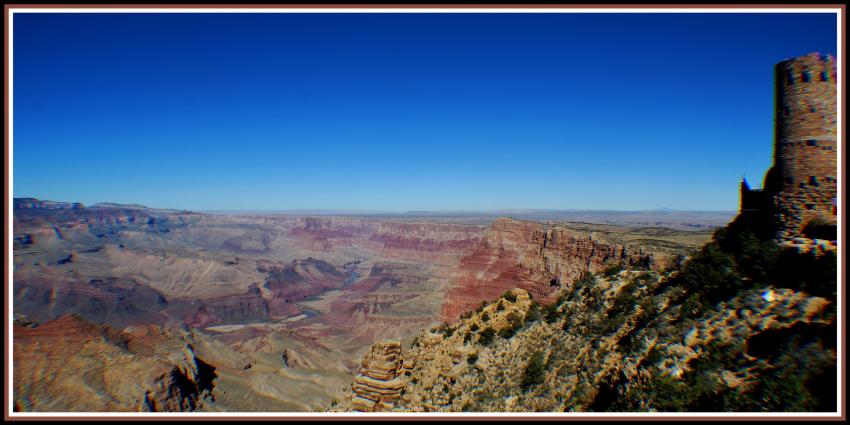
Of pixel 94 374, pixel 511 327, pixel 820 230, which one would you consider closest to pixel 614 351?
pixel 820 230

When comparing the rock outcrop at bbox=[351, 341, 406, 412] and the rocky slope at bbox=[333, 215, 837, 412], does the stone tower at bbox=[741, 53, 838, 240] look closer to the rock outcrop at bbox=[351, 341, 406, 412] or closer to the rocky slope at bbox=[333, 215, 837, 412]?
the rocky slope at bbox=[333, 215, 837, 412]

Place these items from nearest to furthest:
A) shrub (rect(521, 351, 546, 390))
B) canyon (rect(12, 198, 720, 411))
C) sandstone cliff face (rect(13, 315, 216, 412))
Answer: shrub (rect(521, 351, 546, 390)), sandstone cliff face (rect(13, 315, 216, 412)), canyon (rect(12, 198, 720, 411))

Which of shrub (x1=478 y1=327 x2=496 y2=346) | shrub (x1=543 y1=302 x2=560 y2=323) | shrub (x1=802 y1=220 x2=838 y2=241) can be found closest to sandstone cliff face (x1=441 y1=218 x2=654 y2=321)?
shrub (x1=543 y1=302 x2=560 y2=323)

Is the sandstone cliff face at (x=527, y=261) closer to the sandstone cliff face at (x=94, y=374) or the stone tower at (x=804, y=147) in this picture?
the stone tower at (x=804, y=147)

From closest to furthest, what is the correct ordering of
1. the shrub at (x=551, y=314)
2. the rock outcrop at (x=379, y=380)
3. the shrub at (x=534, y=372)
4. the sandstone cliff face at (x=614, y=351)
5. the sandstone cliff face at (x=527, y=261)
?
1. the sandstone cliff face at (x=614, y=351)
2. the shrub at (x=534, y=372)
3. the shrub at (x=551, y=314)
4. the rock outcrop at (x=379, y=380)
5. the sandstone cliff face at (x=527, y=261)

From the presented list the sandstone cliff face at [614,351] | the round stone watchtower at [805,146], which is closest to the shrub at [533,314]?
the sandstone cliff face at [614,351]

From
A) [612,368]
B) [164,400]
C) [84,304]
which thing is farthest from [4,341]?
[84,304]

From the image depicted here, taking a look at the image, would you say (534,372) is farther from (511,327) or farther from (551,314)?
(511,327)
